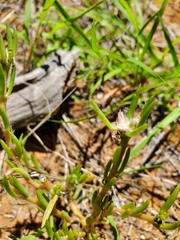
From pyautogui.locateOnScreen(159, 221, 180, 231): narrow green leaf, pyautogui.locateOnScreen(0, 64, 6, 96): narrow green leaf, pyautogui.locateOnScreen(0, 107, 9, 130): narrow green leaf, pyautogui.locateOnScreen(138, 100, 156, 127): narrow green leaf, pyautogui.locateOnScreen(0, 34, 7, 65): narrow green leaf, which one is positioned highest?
pyautogui.locateOnScreen(0, 34, 7, 65): narrow green leaf

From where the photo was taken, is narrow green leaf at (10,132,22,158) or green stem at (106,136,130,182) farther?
narrow green leaf at (10,132,22,158)

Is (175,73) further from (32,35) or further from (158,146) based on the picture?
(32,35)

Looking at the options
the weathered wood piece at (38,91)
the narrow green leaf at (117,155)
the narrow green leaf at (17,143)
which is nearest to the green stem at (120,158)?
the narrow green leaf at (117,155)

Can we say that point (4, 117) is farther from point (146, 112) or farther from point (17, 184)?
point (146, 112)

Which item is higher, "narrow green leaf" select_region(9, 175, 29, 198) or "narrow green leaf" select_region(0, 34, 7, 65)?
"narrow green leaf" select_region(0, 34, 7, 65)

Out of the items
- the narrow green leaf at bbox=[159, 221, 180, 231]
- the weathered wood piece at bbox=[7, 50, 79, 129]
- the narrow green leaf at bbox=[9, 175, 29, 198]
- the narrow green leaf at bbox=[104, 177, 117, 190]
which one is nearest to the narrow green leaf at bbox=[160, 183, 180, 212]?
the narrow green leaf at bbox=[159, 221, 180, 231]

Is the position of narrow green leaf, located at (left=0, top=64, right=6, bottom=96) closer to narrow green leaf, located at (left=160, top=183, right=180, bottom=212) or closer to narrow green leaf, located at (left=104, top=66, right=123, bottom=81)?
narrow green leaf, located at (left=160, top=183, right=180, bottom=212)

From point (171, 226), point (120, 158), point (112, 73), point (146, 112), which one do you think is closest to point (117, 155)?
point (120, 158)

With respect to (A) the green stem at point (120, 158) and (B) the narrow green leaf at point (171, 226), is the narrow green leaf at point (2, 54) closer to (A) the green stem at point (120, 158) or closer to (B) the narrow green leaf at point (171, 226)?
(A) the green stem at point (120, 158)
